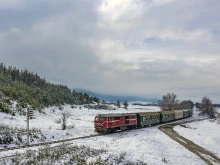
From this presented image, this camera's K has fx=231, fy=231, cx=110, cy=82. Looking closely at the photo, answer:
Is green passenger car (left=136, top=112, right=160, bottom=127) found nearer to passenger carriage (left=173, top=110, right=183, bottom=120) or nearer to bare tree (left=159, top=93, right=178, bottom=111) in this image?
passenger carriage (left=173, top=110, right=183, bottom=120)

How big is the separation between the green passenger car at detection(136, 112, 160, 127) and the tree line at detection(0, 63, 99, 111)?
28.5 m

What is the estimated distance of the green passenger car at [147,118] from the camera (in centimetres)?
5111

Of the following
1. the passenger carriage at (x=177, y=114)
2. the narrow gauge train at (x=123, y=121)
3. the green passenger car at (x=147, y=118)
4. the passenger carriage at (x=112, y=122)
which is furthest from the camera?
the passenger carriage at (x=177, y=114)

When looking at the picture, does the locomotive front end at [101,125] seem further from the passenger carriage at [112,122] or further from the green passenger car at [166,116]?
the green passenger car at [166,116]

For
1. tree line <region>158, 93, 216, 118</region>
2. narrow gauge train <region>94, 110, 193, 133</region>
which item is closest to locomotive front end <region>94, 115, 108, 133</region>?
narrow gauge train <region>94, 110, 193, 133</region>

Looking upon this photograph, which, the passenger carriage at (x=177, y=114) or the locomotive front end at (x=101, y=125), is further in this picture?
the passenger carriage at (x=177, y=114)

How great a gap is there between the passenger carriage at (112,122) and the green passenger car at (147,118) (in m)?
4.10

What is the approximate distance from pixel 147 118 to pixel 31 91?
2073 inches

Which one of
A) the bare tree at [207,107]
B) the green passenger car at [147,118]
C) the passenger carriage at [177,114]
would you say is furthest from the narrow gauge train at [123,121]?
the bare tree at [207,107]

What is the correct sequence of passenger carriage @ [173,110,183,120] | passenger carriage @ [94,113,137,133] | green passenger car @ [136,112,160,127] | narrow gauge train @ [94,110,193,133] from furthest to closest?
passenger carriage @ [173,110,183,120]
green passenger car @ [136,112,160,127]
narrow gauge train @ [94,110,193,133]
passenger carriage @ [94,113,137,133]

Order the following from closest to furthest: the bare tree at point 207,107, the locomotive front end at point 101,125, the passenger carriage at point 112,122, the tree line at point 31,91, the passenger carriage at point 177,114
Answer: the locomotive front end at point 101,125
the passenger carriage at point 112,122
the tree line at point 31,91
the passenger carriage at point 177,114
the bare tree at point 207,107

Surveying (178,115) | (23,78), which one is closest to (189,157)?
(178,115)

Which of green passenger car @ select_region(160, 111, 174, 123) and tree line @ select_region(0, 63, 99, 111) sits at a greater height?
tree line @ select_region(0, 63, 99, 111)

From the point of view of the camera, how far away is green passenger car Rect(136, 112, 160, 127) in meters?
51.1
